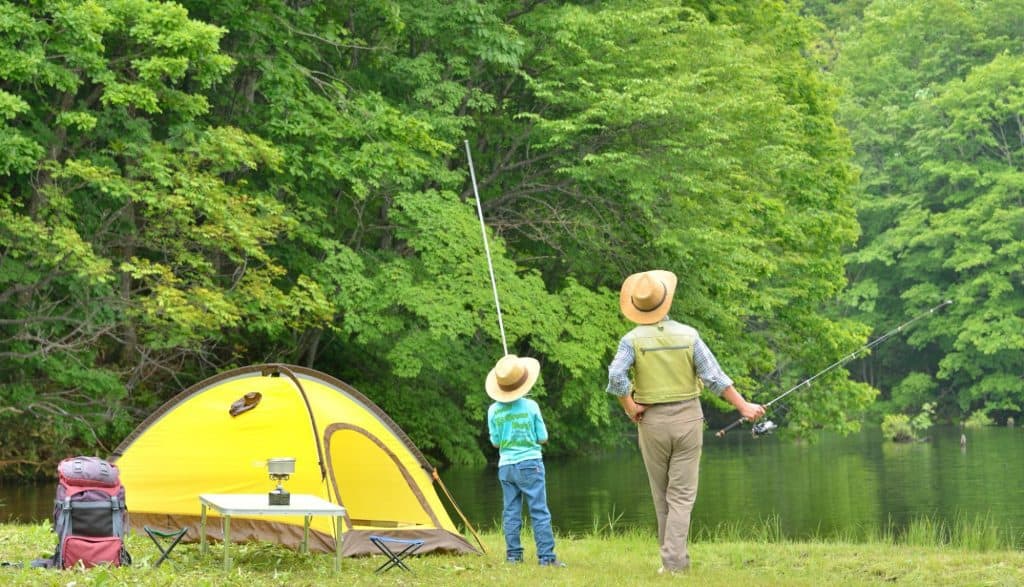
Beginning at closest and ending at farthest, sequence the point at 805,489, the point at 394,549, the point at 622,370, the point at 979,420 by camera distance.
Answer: the point at 622,370 → the point at 394,549 → the point at 805,489 → the point at 979,420

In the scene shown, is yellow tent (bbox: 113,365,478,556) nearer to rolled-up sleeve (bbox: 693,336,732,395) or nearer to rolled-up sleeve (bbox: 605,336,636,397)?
rolled-up sleeve (bbox: 605,336,636,397)

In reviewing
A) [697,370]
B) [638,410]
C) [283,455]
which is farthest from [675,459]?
[283,455]

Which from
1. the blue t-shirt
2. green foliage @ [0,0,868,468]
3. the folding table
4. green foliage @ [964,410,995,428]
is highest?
green foliage @ [0,0,868,468]

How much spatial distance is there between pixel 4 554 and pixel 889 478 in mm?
18535

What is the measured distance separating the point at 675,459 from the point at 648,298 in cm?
99

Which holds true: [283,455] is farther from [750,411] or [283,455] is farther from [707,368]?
[750,411]

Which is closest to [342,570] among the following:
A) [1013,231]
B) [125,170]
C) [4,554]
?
[4,554]

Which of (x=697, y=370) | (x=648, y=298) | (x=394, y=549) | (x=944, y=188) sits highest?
(x=944, y=188)

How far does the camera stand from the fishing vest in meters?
8.53

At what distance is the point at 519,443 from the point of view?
916 cm

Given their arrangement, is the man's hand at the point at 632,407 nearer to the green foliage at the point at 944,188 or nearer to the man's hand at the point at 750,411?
the man's hand at the point at 750,411

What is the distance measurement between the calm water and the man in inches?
192

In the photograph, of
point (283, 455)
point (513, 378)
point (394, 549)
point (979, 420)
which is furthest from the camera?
point (979, 420)

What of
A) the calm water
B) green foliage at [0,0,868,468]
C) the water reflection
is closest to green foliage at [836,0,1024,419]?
the water reflection
